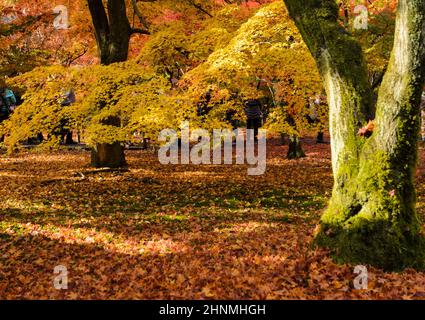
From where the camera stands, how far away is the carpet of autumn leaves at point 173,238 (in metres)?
5.20

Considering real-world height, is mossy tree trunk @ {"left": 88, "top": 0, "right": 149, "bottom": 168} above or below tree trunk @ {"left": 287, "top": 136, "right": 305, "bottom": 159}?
above

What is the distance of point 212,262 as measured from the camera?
619 cm

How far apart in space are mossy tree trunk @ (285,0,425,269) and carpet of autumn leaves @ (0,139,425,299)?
393 mm

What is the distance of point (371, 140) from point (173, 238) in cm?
398

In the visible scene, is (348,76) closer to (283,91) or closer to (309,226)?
(309,226)

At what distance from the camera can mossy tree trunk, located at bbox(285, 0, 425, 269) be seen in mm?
5215

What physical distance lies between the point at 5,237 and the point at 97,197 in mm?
3673

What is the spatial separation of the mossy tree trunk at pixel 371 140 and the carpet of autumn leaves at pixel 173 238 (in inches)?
15.5

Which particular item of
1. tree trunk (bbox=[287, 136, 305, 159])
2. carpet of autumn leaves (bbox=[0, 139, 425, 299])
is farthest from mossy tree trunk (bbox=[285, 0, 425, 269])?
tree trunk (bbox=[287, 136, 305, 159])

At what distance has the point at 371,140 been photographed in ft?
18.2

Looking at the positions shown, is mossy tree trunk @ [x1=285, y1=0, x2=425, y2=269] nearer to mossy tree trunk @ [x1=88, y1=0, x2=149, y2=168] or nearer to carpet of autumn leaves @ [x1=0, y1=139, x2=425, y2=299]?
carpet of autumn leaves @ [x1=0, y1=139, x2=425, y2=299]

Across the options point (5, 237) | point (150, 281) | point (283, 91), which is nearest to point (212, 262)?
point (150, 281)

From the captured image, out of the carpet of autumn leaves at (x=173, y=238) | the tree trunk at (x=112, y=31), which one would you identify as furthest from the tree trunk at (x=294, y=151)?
the tree trunk at (x=112, y=31)

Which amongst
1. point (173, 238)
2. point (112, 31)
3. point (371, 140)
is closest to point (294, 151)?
point (112, 31)
